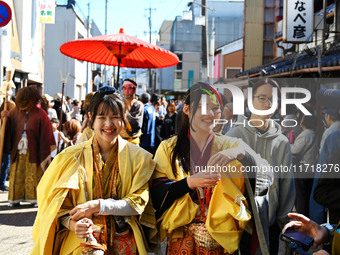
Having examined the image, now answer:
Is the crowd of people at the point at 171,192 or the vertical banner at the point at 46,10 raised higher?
the vertical banner at the point at 46,10

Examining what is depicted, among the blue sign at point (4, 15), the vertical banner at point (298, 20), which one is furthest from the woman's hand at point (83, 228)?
the vertical banner at point (298, 20)

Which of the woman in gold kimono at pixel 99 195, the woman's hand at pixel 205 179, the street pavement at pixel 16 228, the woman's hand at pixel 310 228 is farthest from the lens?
the street pavement at pixel 16 228

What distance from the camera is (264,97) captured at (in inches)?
134

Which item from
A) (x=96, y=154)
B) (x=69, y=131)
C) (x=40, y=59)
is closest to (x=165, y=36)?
(x=40, y=59)

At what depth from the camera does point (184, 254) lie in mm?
2773

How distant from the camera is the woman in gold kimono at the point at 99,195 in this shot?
264 centimetres

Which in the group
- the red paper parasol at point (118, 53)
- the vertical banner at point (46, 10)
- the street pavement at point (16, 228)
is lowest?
the street pavement at point (16, 228)

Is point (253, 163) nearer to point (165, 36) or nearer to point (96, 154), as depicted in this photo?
point (96, 154)

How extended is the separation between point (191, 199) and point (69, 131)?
498 centimetres

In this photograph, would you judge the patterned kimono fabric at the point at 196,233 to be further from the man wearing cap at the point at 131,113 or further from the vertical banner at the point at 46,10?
the vertical banner at the point at 46,10

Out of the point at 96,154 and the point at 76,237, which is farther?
the point at 96,154

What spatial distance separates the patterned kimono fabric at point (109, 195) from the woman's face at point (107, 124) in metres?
0.11

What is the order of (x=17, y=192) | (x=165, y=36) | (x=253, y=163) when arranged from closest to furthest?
1. (x=253, y=163)
2. (x=17, y=192)
3. (x=165, y=36)

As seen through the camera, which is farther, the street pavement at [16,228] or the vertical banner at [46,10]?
the vertical banner at [46,10]
